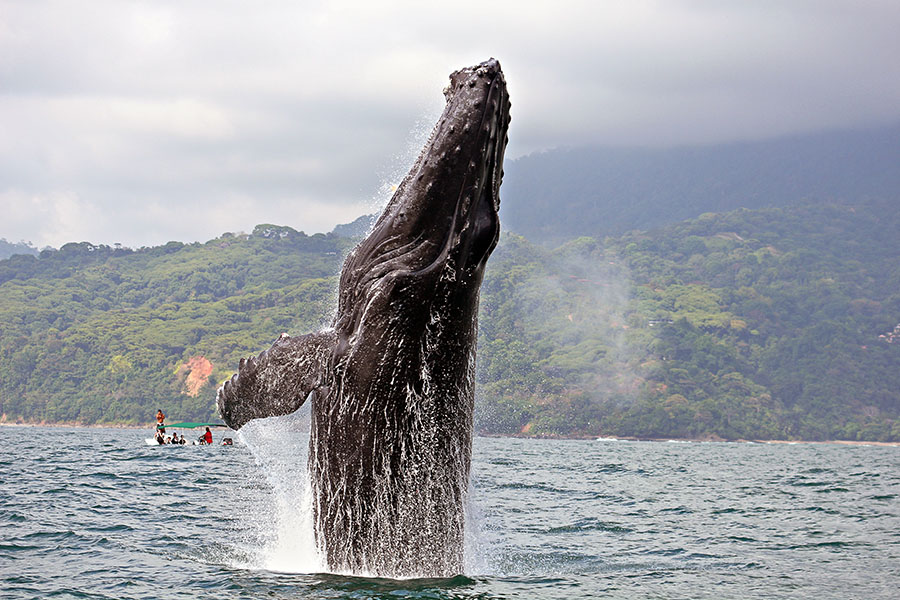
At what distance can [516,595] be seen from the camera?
25.4 ft

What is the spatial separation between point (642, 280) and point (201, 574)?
190511mm

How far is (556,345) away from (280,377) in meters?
140

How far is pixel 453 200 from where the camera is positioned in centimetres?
674

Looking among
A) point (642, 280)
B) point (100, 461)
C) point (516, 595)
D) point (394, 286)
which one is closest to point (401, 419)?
point (394, 286)

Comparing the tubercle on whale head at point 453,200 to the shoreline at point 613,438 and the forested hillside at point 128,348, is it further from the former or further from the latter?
the forested hillside at point 128,348

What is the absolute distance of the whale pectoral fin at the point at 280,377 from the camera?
7094 mm

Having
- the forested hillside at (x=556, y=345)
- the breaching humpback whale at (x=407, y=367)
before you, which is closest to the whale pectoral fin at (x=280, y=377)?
the breaching humpback whale at (x=407, y=367)

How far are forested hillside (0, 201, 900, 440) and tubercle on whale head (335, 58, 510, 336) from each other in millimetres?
109921

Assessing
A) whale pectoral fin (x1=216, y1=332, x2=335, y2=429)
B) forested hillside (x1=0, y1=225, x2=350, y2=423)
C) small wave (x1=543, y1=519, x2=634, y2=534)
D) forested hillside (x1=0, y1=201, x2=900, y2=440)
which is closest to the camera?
whale pectoral fin (x1=216, y1=332, x2=335, y2=429)

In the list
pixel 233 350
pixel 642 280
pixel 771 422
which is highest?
pixel 642 280

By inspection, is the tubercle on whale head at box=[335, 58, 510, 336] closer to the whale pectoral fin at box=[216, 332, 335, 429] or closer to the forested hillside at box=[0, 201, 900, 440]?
the whale pectoral fin at box=[216, 332, 335, 429]

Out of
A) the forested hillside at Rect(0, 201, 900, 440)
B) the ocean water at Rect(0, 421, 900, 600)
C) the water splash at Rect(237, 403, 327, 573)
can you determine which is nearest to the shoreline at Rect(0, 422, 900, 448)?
the forested hillside at Rect(0, 201, 900, 440)

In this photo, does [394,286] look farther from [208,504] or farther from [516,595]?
[208,504]

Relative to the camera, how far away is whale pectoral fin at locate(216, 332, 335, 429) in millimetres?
7094
